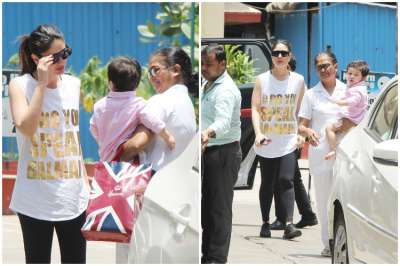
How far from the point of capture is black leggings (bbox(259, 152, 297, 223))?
10.1 meters

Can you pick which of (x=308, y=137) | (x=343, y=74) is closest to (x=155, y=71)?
(x=308, y=137)

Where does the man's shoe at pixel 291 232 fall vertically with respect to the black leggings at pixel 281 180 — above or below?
below

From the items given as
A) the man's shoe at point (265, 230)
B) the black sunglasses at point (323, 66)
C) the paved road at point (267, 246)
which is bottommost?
the paved road at point (267, 246)

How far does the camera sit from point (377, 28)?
10.0m

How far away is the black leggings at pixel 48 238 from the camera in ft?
21.5

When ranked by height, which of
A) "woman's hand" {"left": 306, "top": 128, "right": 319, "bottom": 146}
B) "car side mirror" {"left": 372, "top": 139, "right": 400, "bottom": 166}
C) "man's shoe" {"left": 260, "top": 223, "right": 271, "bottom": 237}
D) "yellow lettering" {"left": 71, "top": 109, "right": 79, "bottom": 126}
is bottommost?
"man's shoe" {"left": 260, "top": 223, "right": 271, "bottom": 237}

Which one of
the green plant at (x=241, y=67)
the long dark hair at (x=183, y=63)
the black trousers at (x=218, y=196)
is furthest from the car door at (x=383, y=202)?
the green plant at (x=241, y=67)

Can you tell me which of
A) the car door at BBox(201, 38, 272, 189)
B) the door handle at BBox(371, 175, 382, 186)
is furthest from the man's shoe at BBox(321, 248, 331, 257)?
the door handle at BBox(371, 175, 382, 186)

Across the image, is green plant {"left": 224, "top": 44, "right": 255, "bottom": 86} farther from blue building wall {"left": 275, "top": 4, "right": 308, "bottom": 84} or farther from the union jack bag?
the union jack bag

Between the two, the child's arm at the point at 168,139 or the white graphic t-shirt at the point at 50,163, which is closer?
the white graphic t-shirt at the point at 50,163

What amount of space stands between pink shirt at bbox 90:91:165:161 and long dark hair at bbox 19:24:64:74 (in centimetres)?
43

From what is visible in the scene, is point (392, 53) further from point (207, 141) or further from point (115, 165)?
point (115, 165)

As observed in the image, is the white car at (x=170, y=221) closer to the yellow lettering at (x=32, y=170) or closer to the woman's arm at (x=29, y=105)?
the yellow lettering at (x=32, y=170)

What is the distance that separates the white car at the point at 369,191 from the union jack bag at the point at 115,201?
1.20 meters
